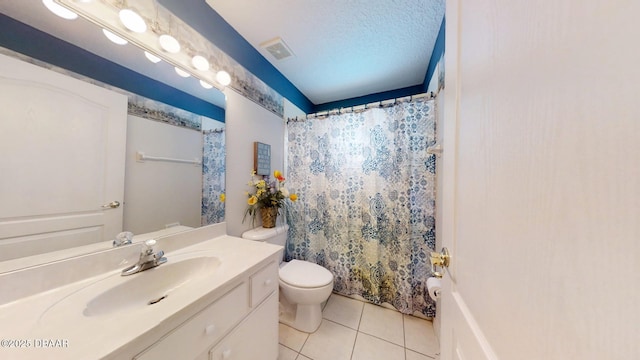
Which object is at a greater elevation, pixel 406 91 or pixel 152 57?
pixel 406 91

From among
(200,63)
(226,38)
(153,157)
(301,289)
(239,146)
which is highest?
(226,38)

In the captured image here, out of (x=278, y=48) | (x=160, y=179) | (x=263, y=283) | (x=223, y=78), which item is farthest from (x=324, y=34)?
(x=263, y=283)

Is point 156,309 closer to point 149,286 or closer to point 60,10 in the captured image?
point 149,286

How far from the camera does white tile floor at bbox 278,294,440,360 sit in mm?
1257

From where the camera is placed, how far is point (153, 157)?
1.02m

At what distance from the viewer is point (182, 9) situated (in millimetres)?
1138

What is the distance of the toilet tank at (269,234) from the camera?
1.47 m

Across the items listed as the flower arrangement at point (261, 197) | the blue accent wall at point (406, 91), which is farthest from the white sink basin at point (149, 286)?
the blue accent wall at point (406, 91)

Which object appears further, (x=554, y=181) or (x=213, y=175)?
(x=213, y=175)

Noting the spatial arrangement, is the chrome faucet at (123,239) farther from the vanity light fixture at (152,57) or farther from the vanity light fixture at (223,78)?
the vanity light fixture at (223,78)

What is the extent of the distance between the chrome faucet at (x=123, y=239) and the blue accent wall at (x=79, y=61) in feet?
2.21

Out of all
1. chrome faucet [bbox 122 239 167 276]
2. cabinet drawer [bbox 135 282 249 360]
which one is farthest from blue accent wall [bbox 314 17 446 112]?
chrome faucet [bbox 122 239 167 276]

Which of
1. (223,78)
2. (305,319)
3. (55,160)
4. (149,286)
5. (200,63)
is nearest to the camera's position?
(55,160)

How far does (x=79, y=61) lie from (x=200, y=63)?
1.78ft
